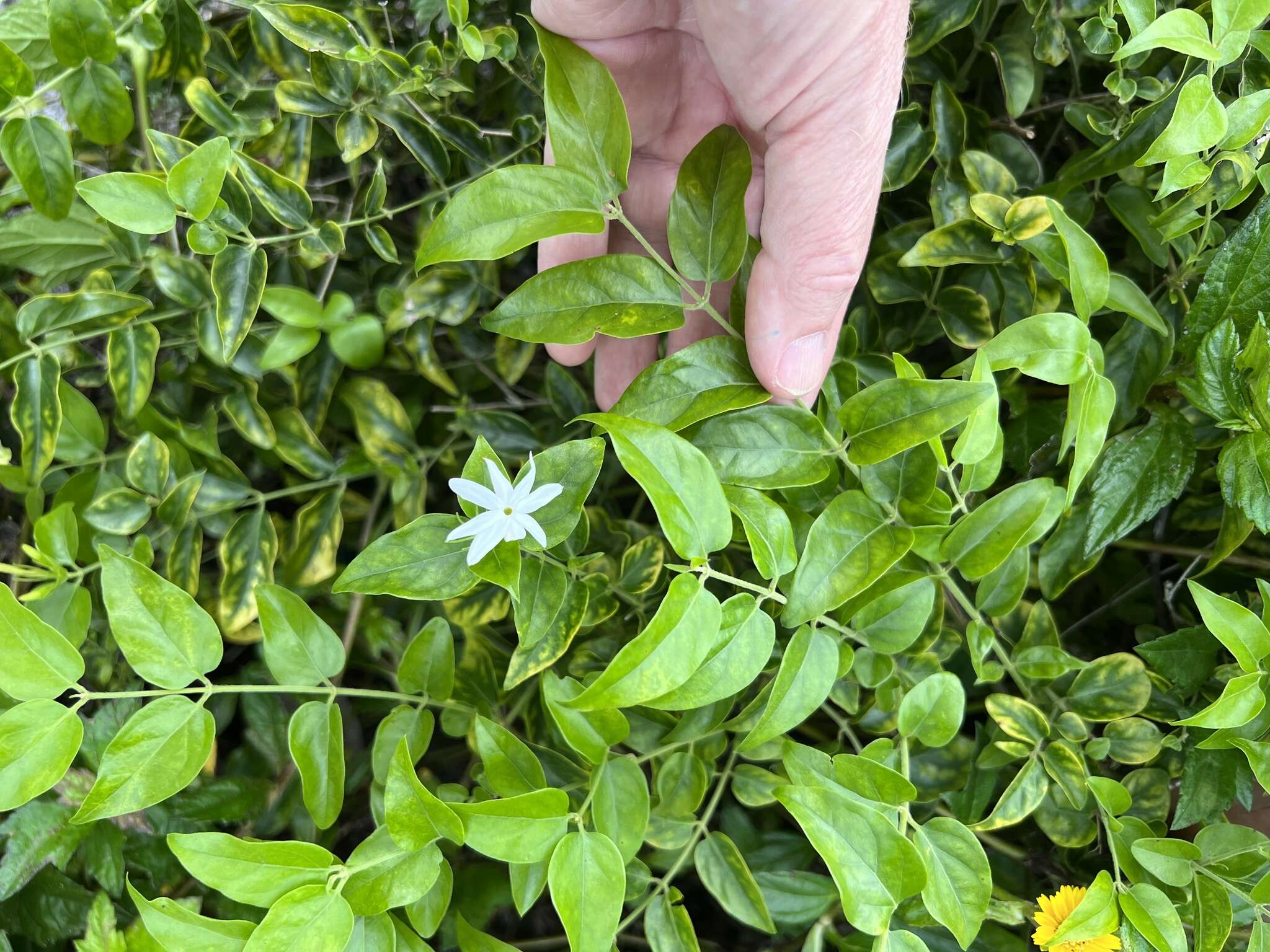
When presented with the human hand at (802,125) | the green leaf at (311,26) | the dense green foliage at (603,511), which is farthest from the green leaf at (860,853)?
the green leaf at (311,26)

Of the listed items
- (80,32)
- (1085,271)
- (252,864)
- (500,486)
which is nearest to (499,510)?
(500,486)

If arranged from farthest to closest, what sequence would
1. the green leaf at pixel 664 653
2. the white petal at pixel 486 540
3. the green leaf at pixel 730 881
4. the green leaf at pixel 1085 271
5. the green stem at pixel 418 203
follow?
the green stem at pixel 418 203
the green leaf at pixel 730 881
the green leaf at pixel 1085 271
the white petal at pixel 486 540
the green leaf at pixel 664 653

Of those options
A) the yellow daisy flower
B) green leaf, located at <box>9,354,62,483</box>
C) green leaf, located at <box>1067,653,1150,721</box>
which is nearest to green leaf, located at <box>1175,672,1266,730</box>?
green leaf, located at <box>1067,653,1150,721</box>

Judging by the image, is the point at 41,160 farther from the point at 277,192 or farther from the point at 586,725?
the point at 586,725

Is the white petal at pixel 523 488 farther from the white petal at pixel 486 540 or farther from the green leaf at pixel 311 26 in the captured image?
the green leaf at pixel 311 26

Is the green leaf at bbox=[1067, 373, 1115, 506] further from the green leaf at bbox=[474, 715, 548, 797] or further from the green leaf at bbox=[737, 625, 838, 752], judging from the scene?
the green leaf at bbox=[474, 715, 548, 797]
